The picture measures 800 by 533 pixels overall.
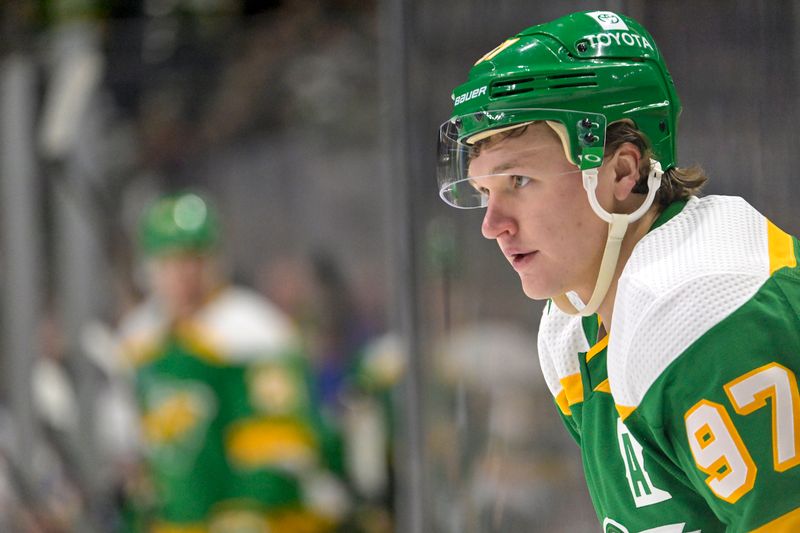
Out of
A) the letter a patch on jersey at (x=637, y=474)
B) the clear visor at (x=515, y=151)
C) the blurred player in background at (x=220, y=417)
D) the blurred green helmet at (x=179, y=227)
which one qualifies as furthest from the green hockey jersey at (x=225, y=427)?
the letter a patch on jersey at (x=637, y=474)

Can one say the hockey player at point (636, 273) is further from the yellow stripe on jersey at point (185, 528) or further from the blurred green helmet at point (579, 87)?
the yellow stripe on jersey at point (185, 528)

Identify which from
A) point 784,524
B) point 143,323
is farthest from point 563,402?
point 143,323

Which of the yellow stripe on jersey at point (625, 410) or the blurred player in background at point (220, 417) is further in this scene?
the blurred player in background at point (220, 417)

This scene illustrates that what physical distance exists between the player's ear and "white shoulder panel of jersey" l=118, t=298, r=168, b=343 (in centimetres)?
281

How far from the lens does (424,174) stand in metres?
2.37

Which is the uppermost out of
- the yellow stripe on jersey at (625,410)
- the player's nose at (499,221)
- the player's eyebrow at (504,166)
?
the player's eyebrow at (504,166)

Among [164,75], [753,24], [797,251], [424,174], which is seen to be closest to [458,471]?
[424,174]

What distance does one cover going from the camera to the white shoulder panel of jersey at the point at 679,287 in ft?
3.62

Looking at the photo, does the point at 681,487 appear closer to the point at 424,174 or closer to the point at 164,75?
the point at 424,174

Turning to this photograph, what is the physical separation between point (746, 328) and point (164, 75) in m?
3.94

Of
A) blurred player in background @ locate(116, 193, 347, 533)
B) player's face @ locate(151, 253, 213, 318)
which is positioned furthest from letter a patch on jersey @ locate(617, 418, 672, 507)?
player's face @ locate(151, 253, 213, 318)

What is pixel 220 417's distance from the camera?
382cm

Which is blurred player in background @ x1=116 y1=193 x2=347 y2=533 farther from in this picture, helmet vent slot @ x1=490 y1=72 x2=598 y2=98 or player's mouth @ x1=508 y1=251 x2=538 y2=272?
helmet vent slot @ x1=490 y1=72 x2=598 y2=98

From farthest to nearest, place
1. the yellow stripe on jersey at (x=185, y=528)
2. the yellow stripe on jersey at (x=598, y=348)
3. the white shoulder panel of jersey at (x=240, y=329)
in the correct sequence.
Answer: the white shoulder panel of jersey at (x=240, y=329) → the yellow stripe on jersey at (x=185, y=528) → the yellow stripe on jersey at (x=598, y=348)
